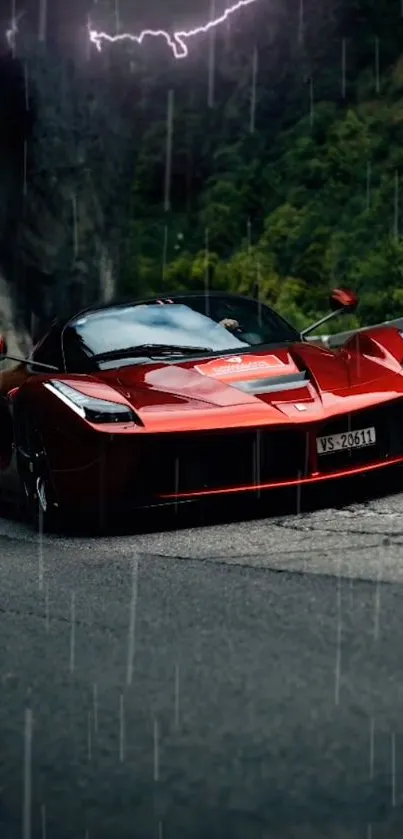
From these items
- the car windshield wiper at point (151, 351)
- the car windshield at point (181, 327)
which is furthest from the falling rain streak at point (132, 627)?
the car windshield at point (181, 327)

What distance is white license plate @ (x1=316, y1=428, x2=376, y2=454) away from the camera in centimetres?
681

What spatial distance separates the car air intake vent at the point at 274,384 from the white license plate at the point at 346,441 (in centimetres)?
34

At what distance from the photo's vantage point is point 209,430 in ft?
21.9

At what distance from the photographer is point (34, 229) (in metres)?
23.7

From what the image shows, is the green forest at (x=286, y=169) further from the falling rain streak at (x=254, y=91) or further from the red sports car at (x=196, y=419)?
the red sports car at (x=196, y=419)

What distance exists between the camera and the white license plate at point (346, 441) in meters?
6.81

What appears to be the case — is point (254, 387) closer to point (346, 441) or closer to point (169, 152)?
point (346, 441)

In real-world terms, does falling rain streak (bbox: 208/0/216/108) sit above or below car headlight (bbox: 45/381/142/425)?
above

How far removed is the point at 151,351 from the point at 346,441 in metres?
1.35

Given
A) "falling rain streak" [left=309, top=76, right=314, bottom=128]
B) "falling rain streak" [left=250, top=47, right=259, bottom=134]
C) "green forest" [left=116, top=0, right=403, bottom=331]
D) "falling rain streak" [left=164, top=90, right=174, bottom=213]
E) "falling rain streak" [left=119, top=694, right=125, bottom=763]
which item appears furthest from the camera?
"falling rain streak" [left=164, top=90, right=174, bottom=213]

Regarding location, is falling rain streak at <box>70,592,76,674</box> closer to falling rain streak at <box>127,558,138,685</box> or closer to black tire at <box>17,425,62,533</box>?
falling rain streak at <box>127,558,138,685</box>

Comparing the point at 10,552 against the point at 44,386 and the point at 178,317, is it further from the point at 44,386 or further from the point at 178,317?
the point at 178,317

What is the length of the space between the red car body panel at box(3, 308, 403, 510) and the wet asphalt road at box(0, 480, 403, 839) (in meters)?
0.53

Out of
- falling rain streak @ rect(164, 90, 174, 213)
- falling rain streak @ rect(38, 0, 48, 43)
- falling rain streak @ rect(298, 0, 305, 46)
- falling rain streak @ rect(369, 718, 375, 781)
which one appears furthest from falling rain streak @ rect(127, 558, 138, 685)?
falling rain streak @ rect(164, 90, 174, 213)
